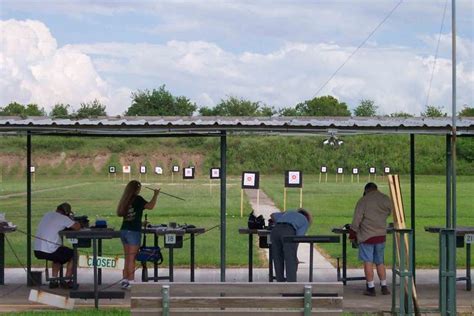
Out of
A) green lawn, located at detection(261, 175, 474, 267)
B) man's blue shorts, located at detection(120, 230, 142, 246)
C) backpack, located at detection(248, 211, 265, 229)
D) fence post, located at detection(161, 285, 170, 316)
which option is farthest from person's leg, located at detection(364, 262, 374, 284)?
fence post, located at detection(161, 285, 170, 316)

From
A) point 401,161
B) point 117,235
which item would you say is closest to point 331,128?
point 117,235

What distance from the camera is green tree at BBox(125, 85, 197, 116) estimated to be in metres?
84.6

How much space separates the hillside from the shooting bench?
5173cm

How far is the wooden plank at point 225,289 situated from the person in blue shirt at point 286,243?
3.70 meters

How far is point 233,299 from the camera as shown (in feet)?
27.0

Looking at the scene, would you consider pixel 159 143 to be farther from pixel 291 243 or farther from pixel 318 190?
pixel 291 243

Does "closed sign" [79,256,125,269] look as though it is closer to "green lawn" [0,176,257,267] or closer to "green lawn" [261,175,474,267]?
"green lawn" [0,176,257,267]

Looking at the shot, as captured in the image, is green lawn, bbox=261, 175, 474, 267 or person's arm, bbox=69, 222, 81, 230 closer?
person's arm, bbox=69, 222, 81, 230

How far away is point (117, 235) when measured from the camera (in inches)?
502

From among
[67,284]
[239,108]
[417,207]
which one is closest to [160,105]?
[239,108]

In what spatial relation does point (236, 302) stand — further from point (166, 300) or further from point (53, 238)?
point (53, 238)

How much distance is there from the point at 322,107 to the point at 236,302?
83735mm

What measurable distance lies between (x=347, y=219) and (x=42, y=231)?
16824mm

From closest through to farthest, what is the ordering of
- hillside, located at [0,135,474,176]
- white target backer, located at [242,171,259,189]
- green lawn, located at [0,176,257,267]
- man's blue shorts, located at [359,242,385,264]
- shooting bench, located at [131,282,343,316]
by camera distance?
shooting bench, located at [131,282,343,316] < man's blue shorts, located at [359,242,385,264] < white target backer, located at [242,171,259,189] < green lawn, located at [0,176,257,267] < hillside, located at [0,135,474,176]
